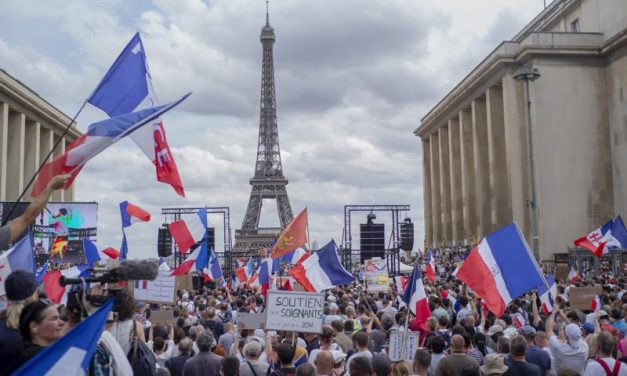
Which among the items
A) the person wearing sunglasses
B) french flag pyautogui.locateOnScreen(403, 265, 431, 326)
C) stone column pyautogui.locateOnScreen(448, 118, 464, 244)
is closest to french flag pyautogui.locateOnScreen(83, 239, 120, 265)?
A: french flag pyautogui.locateOnScreen(403, 265, 431, 326)

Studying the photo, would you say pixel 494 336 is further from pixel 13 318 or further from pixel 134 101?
pixel 13 318

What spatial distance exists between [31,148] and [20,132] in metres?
3.90

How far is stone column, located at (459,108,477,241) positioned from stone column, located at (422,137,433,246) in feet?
49.4

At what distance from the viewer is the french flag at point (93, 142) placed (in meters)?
6.35

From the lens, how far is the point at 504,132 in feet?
170

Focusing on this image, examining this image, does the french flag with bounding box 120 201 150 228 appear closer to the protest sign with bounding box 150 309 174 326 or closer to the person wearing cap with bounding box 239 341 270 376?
the protest sign with bounding box 150 309 174 326

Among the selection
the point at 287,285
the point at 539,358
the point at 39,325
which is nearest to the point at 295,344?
the point at 539,358

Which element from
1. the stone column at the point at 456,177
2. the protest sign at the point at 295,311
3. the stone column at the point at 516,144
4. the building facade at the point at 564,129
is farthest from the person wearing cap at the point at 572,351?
the stone column at the point at 456,177

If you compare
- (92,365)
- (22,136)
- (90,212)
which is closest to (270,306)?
(92,365)

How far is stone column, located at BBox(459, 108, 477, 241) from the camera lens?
59781 mm

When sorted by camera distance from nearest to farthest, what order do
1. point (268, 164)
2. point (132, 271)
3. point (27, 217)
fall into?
point (132, 271) → point (27, 217) → point (268, 164)

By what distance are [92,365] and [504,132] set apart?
163ft

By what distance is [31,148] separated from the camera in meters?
59.9

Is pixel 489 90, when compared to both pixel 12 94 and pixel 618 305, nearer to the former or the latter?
pixel 12 94
